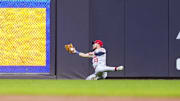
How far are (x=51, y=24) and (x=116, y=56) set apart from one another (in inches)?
70.0

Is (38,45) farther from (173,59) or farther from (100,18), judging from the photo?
(173,59)

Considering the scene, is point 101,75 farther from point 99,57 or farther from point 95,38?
point 95,38

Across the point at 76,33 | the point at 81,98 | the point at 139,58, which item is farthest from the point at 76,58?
the point at 81,98

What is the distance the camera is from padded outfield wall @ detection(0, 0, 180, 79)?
15273mm

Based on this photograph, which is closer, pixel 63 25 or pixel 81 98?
pixel 81 98

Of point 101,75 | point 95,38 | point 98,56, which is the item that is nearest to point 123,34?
point 95,38

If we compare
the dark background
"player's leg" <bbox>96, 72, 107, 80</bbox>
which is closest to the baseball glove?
the dark background

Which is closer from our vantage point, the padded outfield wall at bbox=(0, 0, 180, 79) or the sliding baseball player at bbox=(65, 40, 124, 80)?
the sliding baseball player at bbox=(65, 40, 124, 80)

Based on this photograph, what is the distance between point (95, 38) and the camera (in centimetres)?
1538

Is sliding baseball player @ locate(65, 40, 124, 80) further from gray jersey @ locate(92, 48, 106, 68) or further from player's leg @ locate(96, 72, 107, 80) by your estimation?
player's leg @ locate(96, 72, 107, 80)

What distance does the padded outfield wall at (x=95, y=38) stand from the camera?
15.3 metres

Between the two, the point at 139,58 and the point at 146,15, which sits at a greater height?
the point at 146,15

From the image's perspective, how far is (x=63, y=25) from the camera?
1514cm

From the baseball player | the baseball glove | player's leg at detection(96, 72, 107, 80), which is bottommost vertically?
player's leg at detection(96, 72, 107, 80)
